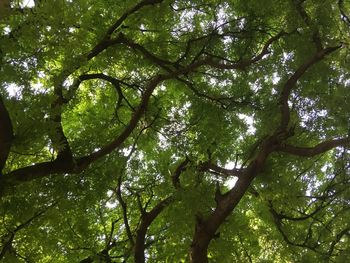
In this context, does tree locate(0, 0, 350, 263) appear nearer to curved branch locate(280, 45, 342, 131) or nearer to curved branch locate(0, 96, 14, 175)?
curved branch locate(280, 45, 342, 131)

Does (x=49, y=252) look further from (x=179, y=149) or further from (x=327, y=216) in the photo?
(x=327, y=216)

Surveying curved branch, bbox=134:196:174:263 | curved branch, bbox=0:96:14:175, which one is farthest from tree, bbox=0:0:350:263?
curved branch, bbox=0:96:14:175

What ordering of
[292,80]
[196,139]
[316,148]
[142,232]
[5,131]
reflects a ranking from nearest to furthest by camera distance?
[5,131]
[142,232]
[316,148]
[292,80]
[196,139]

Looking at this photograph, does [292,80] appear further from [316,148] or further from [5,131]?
[5,131]

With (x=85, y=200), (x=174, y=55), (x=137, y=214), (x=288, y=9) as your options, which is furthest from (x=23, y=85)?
(x=288, y=9)

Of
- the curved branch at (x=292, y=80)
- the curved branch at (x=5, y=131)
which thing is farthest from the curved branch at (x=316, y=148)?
the curved branch at (x=5, y=131)

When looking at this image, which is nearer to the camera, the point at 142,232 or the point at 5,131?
the point at 5,131

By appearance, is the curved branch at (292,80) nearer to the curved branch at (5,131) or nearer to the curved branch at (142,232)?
the curved branch at (142,232)

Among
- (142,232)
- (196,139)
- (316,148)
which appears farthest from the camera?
(196,139)

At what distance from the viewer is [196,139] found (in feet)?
27.3

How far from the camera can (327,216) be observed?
30.6 feet

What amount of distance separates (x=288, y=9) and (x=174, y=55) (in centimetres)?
226

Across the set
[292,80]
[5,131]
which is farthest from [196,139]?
[5,131]

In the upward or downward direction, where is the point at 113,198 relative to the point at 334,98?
downward
